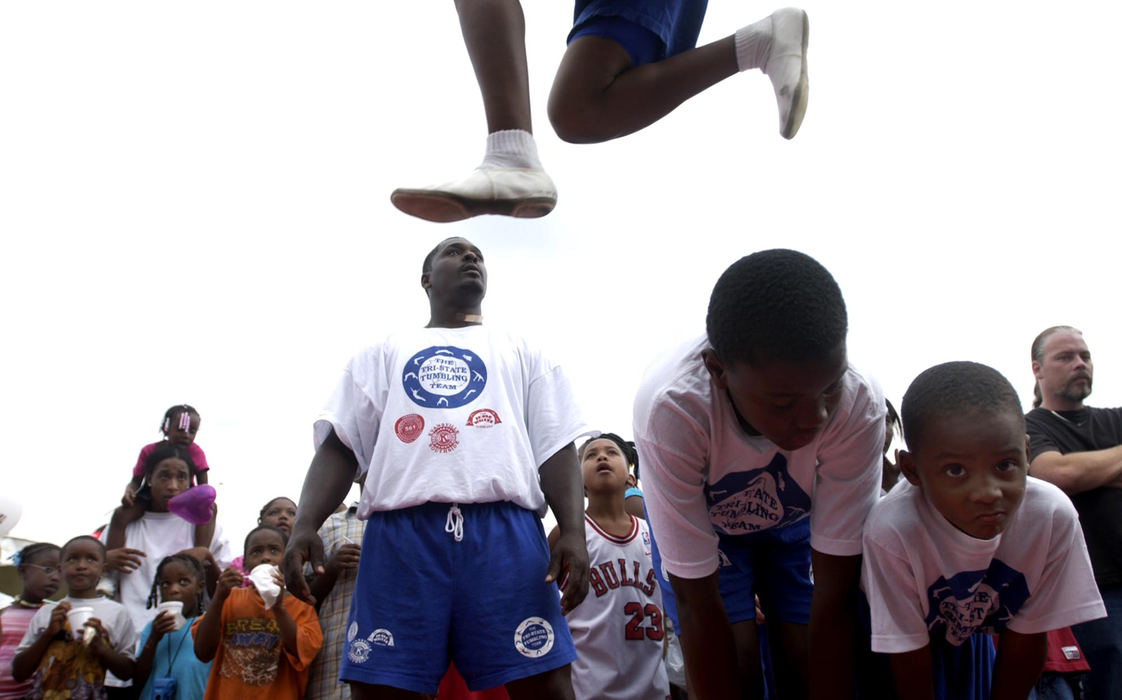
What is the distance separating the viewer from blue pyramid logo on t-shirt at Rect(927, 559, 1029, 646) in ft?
7.25

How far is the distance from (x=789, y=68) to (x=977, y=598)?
1.49 m

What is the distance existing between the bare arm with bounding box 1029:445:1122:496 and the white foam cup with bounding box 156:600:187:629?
423 centimetres

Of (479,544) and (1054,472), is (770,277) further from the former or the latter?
(1054,472)

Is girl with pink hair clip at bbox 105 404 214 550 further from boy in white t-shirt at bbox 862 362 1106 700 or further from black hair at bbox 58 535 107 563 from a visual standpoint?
boy in white t-shirt at bbox 862 362 1106 700

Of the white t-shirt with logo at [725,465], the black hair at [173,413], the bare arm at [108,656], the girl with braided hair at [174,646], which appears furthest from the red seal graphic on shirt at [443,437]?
the black hair at [173,413]

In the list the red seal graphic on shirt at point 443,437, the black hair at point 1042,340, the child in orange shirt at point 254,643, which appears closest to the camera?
the red seal graphic on shirt at point 443,437

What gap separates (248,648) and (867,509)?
2.79 metres

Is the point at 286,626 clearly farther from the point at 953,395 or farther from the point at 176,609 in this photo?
the point at 953,395

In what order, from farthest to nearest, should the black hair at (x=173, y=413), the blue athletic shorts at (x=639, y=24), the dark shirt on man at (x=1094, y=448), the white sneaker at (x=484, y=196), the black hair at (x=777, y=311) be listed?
1. the black hair at (x=173, y=413)
2. the dark shirt on man at (x=1094, y=448)
3. the blue athletic shorts at (x=639, y=24)
4. the white sneaker at (x=484, y=196)
5. the black hair at (x=777, y=311)

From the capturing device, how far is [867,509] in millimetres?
2232

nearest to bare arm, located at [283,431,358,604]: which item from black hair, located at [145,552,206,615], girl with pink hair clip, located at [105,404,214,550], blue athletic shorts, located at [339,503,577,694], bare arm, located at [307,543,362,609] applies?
blue athletic shorts, located at [339,503,577,694]

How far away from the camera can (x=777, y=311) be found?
6.11ft

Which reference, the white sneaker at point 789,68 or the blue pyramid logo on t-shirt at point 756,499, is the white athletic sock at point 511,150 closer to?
the white sneaker at point 789,68

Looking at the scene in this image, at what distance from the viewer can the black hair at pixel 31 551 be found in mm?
4859
